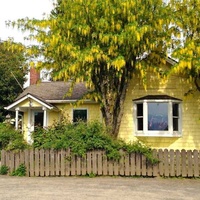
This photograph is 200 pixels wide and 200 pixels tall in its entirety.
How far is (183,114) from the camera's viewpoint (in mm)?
16266

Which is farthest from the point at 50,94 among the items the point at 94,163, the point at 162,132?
the point at 94,163

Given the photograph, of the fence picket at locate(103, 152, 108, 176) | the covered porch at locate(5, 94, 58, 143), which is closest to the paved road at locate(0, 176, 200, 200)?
the fence picket at locate(103, 152, 108, 176)

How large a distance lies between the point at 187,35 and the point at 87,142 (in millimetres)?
7344

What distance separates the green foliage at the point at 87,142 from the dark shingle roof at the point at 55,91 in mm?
4602

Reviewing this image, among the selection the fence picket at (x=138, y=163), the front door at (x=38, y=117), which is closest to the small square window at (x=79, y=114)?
the front door at (x=38, y=117)

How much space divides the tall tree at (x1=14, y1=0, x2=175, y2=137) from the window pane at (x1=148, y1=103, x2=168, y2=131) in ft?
6.60

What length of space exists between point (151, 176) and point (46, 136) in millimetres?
4961

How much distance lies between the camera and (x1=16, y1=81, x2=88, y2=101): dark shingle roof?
60.4ft

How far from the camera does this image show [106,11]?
13078mm

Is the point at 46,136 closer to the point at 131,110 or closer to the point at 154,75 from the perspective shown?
the point at 131,110

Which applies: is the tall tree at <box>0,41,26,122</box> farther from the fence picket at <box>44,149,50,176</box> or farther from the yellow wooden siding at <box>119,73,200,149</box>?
the fence picket at <box>44,149,50,176</box>

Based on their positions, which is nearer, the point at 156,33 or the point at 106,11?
the point at 106,11

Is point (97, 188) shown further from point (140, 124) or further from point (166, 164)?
point (140, 124)

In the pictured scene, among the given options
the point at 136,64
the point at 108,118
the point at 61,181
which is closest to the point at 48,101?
the point at 108,118
